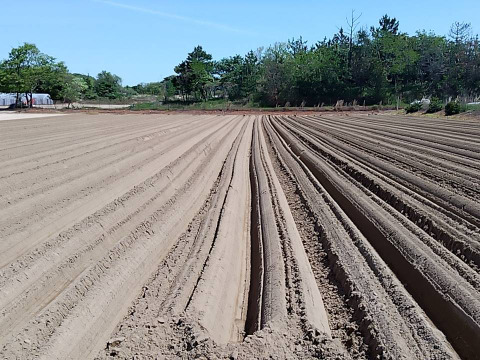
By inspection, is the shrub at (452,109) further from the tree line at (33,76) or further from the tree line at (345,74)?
the tree line at (33,76)

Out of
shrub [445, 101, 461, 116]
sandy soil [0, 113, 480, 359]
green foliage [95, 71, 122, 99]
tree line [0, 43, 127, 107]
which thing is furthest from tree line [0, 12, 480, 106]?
sandy soil [0, 113, 480, 359]

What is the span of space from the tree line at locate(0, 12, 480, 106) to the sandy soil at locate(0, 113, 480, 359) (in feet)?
167

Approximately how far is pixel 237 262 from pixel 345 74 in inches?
2523

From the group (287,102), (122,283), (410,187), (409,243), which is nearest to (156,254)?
(122,283)

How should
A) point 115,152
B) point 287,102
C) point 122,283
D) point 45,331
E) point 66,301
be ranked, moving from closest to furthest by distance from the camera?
point 45,331 < point 66,301 < point 122,283 < point 115,152 < point 287,102

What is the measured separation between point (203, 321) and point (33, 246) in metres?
3.00

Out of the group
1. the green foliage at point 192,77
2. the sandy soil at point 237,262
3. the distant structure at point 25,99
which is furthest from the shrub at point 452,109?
the distant structure at point 25,99

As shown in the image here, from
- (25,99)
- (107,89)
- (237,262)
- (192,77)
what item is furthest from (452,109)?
(107,89)

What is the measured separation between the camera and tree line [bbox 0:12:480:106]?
6050 centimetres

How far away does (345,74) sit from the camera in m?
66.1

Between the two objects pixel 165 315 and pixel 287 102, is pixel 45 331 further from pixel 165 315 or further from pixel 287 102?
pixel 287 102

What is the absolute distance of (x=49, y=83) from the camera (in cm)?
6981

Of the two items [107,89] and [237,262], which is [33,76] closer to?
[107,89]

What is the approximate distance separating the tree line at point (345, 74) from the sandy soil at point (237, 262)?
50833 millimetres
